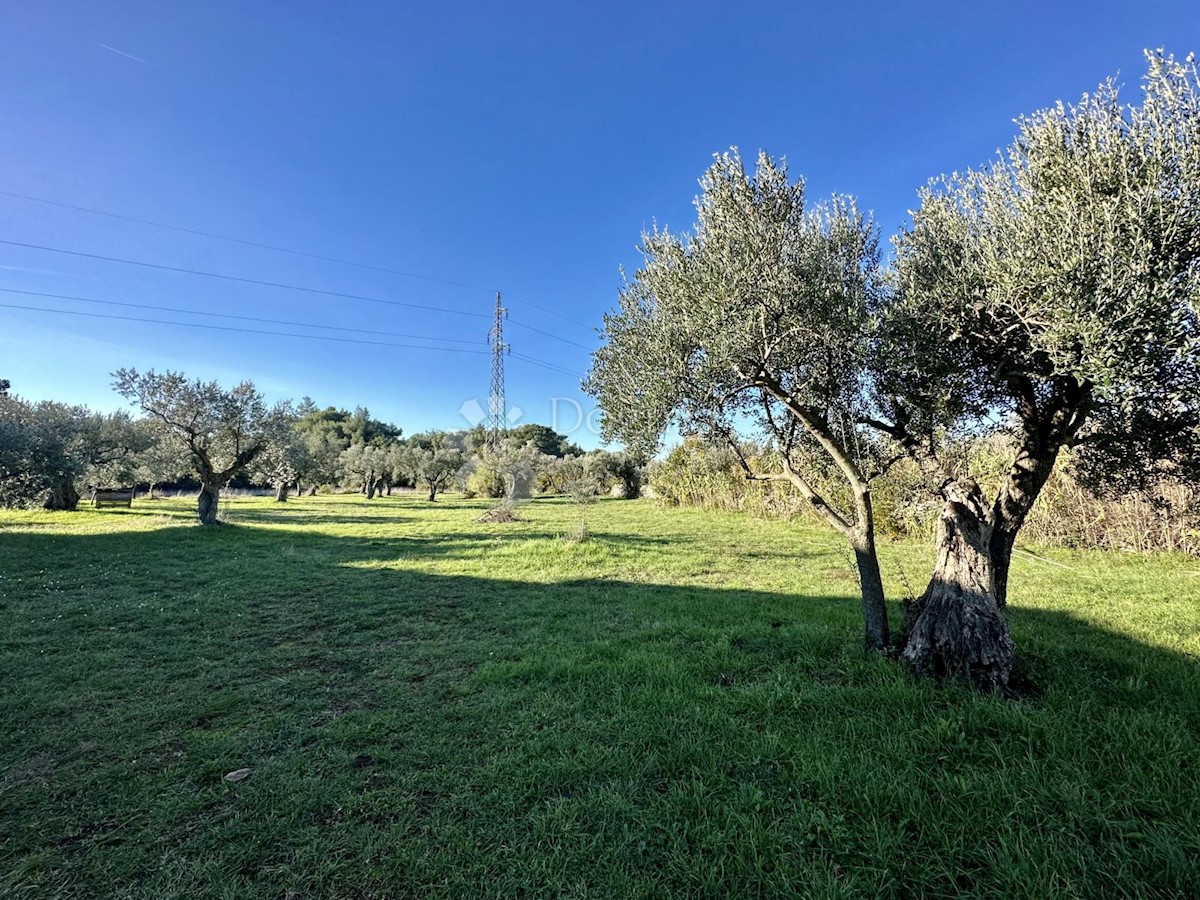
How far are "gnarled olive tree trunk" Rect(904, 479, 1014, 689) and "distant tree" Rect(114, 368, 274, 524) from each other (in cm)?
2129

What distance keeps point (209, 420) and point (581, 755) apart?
19975 mm

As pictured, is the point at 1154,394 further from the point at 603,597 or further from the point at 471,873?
the point at 603,597

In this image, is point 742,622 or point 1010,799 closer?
point 1010,799

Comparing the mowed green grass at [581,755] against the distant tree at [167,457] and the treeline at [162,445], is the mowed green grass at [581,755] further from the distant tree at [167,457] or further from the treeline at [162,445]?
the distant tree at [167,457]

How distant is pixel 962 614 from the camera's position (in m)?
4.43

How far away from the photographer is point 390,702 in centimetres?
447

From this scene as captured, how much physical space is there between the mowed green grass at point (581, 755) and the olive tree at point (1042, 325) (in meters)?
1.23

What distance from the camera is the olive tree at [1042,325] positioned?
3.23 m

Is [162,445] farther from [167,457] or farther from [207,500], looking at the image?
[207,500]

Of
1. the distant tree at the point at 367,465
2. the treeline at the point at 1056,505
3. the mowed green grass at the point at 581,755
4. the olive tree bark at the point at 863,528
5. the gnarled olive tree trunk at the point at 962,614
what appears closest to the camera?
the mowed green grass at the point at 581,755

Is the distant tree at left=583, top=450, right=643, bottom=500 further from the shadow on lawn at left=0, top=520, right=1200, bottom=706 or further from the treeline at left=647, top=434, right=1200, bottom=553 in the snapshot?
the shadow on lawn at left=0, top=520, right=1200, bottom=706

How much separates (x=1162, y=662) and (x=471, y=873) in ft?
21.9

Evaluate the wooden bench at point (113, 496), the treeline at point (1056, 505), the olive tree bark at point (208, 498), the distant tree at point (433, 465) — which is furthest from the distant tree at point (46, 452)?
the treeline at point (1056, 505)

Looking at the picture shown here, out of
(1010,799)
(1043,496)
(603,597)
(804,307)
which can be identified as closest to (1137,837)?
(1010,799)
